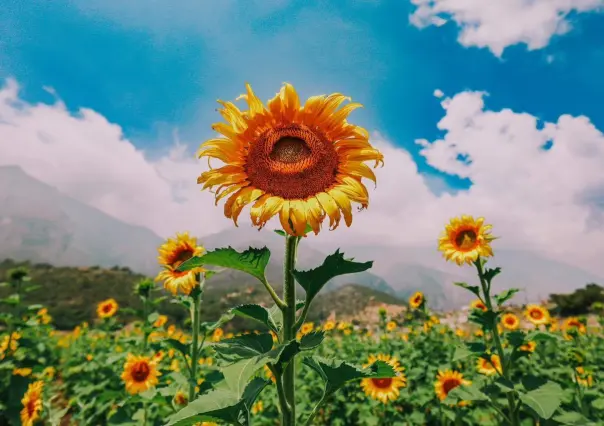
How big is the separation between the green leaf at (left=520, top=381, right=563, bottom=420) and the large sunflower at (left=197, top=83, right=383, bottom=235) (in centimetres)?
276

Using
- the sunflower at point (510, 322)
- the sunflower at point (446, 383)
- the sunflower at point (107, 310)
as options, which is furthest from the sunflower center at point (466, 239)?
the sunflower at point (107, 310)

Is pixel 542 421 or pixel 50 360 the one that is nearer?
pixel 542 421

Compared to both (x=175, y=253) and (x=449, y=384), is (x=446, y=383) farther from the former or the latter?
(x=175, y=253)

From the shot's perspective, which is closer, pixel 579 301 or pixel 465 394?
pixel 465 394

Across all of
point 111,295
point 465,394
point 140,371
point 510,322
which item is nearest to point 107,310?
point 140,371

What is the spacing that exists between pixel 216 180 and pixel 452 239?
12.4ft

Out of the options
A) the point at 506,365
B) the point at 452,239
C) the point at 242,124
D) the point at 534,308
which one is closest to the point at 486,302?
the point at 506,365

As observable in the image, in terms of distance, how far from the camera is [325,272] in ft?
5.16

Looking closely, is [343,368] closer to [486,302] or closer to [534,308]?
[486,302]

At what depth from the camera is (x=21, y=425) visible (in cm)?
509

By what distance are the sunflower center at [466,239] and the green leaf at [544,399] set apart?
1571 millimetres

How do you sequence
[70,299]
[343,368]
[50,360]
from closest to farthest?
[343,368] < [50,360] < [70,299]

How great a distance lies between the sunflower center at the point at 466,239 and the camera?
14.6 ft

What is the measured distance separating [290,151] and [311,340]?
3.09 feet
